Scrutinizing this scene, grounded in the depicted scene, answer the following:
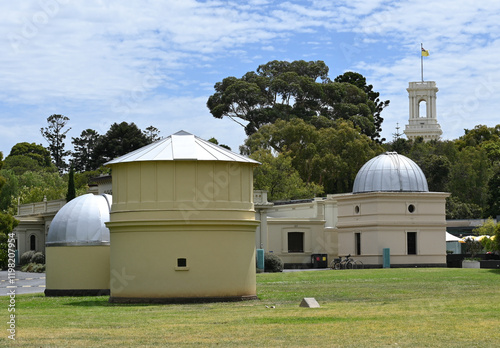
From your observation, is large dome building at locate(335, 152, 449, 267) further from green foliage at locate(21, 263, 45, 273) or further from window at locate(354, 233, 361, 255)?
green foliage at locate(21, 263, 45, 273)

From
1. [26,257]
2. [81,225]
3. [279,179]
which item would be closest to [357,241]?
[279,179]

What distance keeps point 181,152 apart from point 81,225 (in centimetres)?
636

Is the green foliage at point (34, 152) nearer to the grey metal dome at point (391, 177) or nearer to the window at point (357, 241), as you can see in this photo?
the window at point (357, 241)

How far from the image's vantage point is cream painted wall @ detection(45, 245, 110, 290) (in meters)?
29.5

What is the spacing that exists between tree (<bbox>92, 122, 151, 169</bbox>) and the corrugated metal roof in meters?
69.2

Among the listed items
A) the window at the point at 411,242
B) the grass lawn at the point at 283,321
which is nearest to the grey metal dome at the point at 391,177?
the window at the point at 411,242

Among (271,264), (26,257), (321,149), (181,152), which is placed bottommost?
(271,264)

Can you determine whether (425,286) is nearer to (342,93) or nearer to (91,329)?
(91,329)

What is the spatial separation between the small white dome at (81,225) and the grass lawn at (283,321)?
2.34 meters

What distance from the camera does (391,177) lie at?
54.9m

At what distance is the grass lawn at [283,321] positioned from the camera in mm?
14914

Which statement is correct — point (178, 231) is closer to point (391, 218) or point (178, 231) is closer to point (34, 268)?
point (391, 218)

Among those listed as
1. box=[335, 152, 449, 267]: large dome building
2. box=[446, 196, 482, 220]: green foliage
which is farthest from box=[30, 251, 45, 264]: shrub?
box=[446, 196, 482, 220]: green foliage

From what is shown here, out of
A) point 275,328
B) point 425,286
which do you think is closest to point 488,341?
point 275,328
